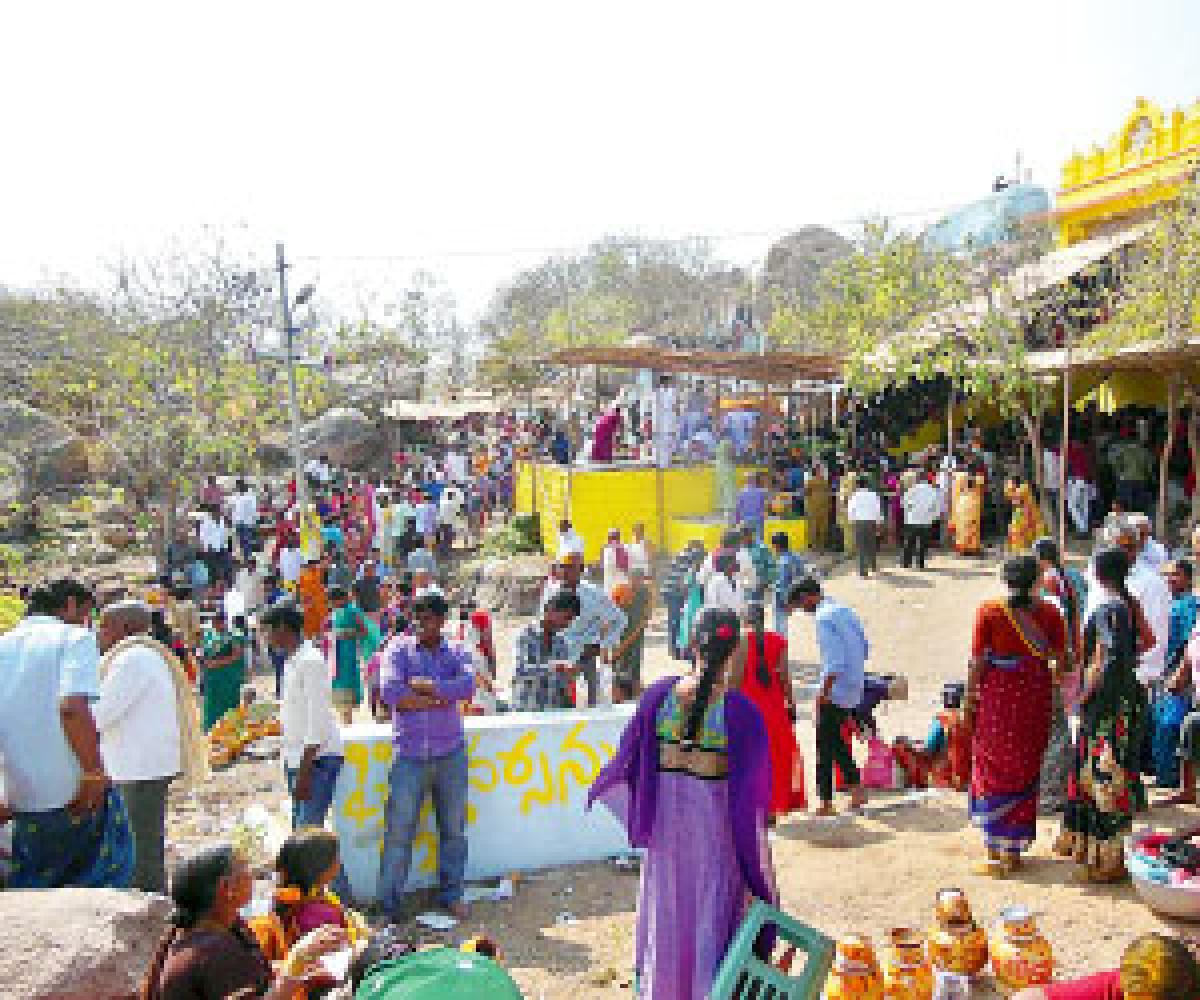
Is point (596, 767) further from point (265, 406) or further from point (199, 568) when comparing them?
point (265, 406)

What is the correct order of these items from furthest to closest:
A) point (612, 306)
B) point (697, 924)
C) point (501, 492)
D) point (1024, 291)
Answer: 1. point (612, 306)
2. point (501, 492)
3. point (1024, 291)
4. point (697, 924)

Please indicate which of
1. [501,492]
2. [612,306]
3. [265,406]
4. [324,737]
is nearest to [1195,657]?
[324,737]

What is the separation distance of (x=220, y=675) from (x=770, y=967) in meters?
6.85

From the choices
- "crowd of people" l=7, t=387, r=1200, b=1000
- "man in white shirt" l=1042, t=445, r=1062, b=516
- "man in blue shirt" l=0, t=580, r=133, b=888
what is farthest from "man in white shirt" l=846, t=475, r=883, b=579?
"man in blue shirt" l=0, t=580, r=133, b=888

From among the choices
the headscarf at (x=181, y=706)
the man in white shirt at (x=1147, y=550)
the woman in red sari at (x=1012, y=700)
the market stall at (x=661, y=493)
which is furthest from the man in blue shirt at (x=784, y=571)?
the headscarf at (x=181, y=706)

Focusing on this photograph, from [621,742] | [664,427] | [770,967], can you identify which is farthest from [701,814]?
[664,427]

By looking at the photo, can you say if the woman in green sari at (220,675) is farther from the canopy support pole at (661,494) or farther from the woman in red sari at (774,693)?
the canopy support pole at (661,494)

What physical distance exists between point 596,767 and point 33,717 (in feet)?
9.54

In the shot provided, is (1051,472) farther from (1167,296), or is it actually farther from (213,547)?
(213,547)

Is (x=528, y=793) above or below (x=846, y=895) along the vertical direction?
above

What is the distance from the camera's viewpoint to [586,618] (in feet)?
21.5

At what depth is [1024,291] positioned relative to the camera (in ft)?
44.7

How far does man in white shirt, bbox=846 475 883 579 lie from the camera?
562 inches

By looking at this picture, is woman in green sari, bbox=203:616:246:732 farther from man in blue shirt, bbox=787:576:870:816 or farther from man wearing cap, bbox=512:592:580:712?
man in blue shirt, bbox=787:576:870:816
